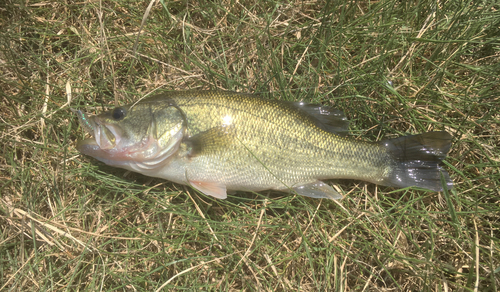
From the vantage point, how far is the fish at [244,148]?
2.35 metres

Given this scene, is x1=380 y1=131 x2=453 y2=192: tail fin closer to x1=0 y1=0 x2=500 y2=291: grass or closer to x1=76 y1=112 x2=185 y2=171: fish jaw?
x1=0 y1=0 x2=500 y2=291: grass

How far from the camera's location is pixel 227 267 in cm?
256

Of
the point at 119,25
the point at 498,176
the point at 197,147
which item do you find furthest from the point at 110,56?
the point at 498,176

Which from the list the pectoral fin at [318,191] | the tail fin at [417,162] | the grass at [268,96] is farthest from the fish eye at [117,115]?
the tail fin at [417,162]

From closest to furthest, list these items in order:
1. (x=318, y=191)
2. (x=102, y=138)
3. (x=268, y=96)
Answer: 1. (x=102, y=138)
2. (x=318, y=191)
3. (x=268, y=96)

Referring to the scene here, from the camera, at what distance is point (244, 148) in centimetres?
240

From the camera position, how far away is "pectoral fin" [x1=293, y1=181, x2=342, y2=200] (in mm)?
2541

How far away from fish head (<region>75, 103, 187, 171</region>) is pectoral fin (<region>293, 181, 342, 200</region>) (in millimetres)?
1138

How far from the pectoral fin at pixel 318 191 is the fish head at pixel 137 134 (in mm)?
1138

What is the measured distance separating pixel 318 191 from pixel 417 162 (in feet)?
3.12

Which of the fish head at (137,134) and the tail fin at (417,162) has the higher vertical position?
the fish head at (137,134)

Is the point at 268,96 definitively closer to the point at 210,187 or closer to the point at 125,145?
the point at 210,187

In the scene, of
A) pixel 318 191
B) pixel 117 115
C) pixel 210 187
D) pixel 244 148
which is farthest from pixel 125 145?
pixel 318 191

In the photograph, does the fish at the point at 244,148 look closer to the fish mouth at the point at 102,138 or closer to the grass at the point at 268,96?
the fish mouth at the point at 102,138
